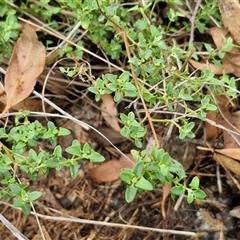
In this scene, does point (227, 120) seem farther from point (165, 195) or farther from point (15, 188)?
point (15, 188)

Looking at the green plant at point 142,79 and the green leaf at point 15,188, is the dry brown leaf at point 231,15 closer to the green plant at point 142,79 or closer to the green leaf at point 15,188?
the green plant at point 142,79

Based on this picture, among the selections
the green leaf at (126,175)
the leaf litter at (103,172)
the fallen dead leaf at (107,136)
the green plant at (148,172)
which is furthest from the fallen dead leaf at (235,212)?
the green leaf at (126,175)

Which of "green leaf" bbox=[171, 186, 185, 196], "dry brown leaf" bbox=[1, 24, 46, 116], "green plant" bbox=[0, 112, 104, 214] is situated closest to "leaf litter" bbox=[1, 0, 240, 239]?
"dry brown leaf" bbox=[1, 24, 46, 116]

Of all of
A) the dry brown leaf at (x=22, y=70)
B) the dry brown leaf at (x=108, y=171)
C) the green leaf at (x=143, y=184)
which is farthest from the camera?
the dry brown leaf at (x=108, y=171)

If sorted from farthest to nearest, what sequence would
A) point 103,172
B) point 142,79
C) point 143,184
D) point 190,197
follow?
point 103,172 → point 142,79 → point 190,197 → point 143,184

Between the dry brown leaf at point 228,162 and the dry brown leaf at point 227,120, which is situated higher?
the dry brown leaf at point 227,120

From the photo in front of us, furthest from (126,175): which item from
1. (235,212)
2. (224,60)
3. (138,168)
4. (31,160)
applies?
(224,60)
